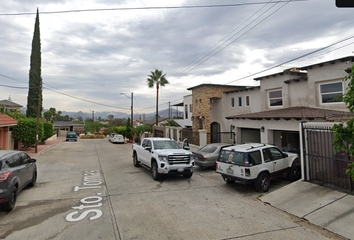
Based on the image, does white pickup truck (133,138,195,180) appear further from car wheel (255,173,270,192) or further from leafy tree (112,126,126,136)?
leafy tree (112,126,126,136)

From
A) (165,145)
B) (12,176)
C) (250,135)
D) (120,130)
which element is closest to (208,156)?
(165,145)

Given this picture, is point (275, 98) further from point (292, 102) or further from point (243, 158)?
point (243, 158)

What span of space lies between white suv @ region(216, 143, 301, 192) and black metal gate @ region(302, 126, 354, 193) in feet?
3.17

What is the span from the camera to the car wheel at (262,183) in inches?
302

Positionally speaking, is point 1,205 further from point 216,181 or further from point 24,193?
point 216,181

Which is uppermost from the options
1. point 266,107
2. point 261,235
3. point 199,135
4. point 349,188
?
point 266,107

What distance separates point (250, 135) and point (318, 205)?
1291 centimetres

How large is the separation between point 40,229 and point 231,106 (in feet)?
Result: 63.6

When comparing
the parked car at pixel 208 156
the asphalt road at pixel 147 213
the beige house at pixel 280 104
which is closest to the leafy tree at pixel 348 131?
the asphalt road at pixel 147 213

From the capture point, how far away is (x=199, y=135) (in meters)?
19.3

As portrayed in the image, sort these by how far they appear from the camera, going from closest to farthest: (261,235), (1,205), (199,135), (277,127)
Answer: (261,235) → (1,205) → (277,127) → (199,135)

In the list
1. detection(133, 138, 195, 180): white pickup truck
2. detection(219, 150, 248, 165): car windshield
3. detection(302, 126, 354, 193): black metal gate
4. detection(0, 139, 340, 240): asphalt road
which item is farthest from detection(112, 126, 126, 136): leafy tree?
detection(302, 126, 354, 193): black metal gate

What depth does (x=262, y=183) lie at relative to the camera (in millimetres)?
7844

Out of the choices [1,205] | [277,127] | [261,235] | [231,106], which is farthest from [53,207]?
[231,106]
